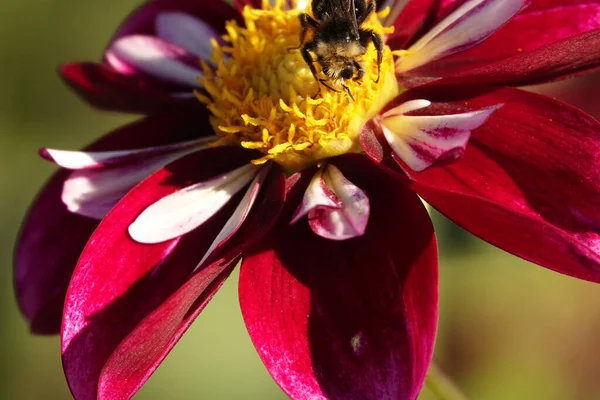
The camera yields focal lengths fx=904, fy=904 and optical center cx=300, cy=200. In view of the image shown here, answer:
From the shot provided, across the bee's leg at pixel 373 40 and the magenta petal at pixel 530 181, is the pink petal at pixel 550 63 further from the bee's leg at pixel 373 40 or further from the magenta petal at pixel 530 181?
the bee's leg at pixel 373 40

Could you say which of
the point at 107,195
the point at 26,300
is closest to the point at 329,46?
the point at 107,195

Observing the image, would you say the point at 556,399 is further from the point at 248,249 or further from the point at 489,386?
the point at 248,249

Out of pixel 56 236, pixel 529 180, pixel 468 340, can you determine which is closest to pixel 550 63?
pixel 529 180

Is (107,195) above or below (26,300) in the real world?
above

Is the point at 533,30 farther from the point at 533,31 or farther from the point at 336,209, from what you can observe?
the point at 336,209

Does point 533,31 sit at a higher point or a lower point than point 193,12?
lower
